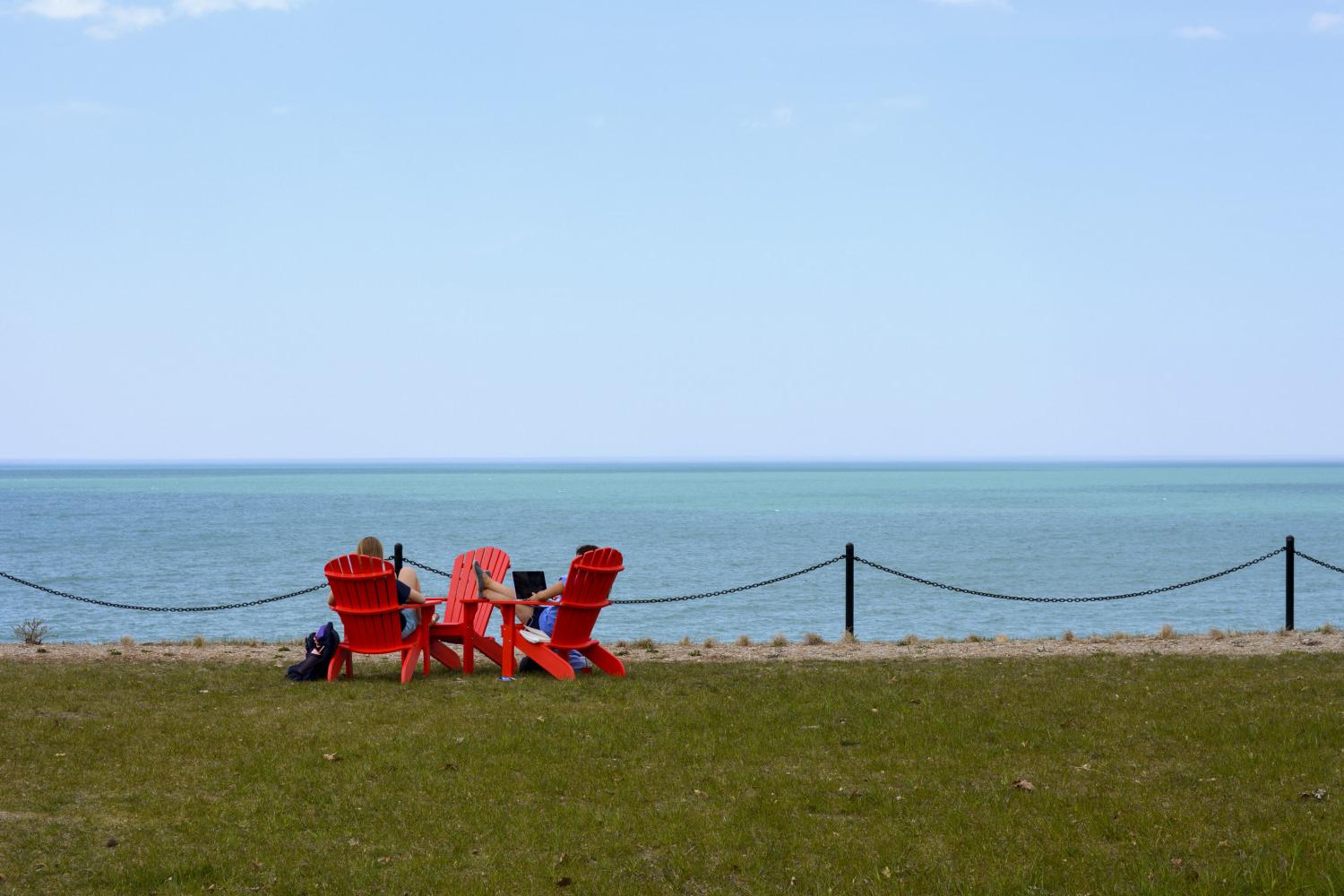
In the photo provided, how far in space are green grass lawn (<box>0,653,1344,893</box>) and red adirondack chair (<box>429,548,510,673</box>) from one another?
1140 mm

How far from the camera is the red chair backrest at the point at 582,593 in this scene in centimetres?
1220

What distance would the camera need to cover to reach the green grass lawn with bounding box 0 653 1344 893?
6.26m

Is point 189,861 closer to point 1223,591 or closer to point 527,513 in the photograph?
point 1223,591

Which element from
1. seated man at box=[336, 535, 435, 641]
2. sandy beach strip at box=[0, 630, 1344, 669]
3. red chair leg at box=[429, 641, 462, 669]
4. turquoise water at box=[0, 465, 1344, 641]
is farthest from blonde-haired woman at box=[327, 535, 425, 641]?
turquoise water at box=[0, 465, 1344, 641]

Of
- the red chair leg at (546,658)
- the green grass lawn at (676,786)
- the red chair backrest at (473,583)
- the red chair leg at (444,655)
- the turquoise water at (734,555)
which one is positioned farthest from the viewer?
the turquoise water at (734,555)

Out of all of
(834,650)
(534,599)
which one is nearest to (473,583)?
(534,599)

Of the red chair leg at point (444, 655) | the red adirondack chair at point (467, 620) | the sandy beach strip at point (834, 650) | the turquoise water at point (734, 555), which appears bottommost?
the turquoise water at point (734, 555)

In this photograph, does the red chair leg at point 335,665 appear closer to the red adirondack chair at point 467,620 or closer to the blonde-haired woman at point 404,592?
the blonde-haired woman at point 404,592

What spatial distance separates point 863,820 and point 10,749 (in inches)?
219

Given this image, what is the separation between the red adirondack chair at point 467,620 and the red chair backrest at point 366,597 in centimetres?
63

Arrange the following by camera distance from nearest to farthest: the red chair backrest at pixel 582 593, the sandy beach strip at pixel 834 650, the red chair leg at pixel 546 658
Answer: the red chair backrest at pixel 582 593 < the red chair leg at pixel 546 658 < the sandy beach strip at pixel 834 650

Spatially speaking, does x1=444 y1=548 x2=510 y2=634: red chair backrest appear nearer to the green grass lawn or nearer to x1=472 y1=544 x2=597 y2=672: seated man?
x1=472 y1=544 x2=597 y2=672: seated man

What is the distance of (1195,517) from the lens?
9081 cm

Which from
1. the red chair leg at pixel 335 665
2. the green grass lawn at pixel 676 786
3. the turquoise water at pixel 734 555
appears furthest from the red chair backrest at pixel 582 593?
the turquoise water at pixel 734 555
